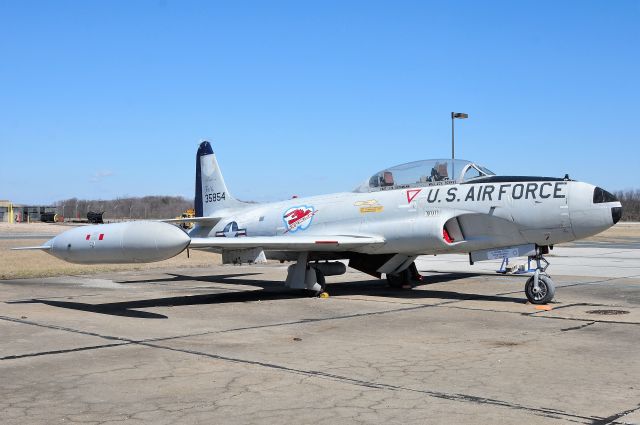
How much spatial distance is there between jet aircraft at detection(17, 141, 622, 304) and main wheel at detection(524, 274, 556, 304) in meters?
0.02

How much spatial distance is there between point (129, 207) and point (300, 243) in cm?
12879

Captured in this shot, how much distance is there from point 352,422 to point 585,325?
5.97 metres

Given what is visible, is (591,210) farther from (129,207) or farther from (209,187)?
(129,207)

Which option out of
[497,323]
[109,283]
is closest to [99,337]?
[497,323]

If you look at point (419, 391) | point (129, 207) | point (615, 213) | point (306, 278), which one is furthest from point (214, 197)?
point (129, 207)

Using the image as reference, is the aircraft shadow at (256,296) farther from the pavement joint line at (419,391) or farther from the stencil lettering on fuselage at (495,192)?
the pavement joint line at (419,391)

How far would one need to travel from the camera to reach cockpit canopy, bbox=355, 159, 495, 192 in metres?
13.3

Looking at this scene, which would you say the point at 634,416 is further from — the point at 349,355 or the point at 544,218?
the point at 544,218

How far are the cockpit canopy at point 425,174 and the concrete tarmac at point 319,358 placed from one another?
2.31 metres

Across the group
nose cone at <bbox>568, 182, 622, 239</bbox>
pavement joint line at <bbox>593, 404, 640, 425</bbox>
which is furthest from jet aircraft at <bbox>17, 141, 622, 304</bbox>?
pavement joint line at <bbox>593, 404, 640, 425</bbox>

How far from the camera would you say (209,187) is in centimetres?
1870

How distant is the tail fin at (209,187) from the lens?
1829 cm

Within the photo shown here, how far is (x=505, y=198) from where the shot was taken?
40.7ft

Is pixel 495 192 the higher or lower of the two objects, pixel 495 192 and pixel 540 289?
the higher
